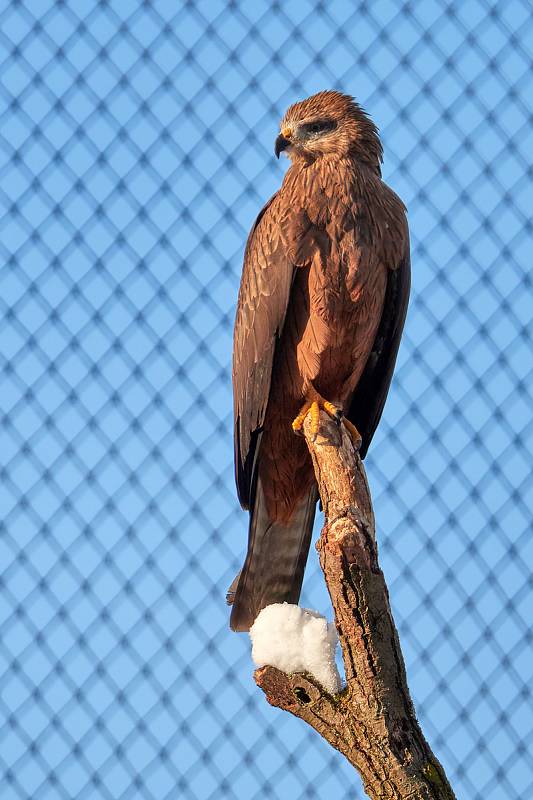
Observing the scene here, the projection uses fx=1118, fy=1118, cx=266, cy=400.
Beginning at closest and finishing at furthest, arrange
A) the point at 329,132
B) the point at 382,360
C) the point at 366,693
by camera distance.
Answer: the point at 366,693 → the point at 382,360 → the point at 329,132

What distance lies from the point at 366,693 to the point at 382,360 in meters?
1.48

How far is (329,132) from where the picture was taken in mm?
3611

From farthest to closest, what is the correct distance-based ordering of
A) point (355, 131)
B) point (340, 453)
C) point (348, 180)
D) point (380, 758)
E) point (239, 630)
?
point (355, 131) < point (348, 180) < point (239, 630) < point (340, 453) < point (380, 758)

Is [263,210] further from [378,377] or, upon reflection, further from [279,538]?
[279,538]

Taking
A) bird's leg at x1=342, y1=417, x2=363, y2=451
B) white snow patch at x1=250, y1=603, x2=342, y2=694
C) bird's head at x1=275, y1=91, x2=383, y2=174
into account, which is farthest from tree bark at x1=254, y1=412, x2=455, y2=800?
bird's head at x1=275, y1=91, x2=383, y2=174

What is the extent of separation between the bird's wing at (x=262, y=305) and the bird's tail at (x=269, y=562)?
109 millimetres

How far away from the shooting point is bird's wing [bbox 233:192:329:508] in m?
3.22

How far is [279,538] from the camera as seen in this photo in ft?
11.0

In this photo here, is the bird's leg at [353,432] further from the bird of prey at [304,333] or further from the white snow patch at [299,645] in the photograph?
the white snow patch at [299,645]

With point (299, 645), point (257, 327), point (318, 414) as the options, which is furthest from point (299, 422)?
point (299, 645)

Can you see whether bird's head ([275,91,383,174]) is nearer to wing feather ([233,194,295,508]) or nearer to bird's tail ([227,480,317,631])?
wing feather ([233,194,295,508])

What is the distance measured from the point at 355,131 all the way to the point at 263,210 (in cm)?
42

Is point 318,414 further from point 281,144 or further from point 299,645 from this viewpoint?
point 281,144

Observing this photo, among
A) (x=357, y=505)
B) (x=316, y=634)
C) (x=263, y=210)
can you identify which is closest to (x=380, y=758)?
(x=316, y=634)
